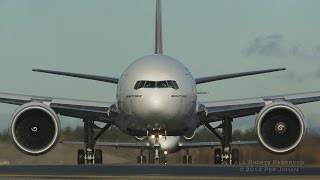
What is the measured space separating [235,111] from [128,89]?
14.1 ft

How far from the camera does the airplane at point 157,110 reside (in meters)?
28.0

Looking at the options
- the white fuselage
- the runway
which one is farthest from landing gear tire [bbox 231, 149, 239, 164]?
the runway

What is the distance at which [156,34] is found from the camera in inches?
1417

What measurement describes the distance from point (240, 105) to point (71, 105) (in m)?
5.65

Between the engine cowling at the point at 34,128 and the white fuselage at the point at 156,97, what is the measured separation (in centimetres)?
241

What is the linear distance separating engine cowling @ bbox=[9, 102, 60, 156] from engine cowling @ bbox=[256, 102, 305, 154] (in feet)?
20.7

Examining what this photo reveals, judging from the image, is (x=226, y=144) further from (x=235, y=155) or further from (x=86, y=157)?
(x=86, y=157)

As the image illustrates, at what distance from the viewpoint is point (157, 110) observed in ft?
90.3

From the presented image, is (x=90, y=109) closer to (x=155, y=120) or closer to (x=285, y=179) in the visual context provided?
(x=155, y=120)

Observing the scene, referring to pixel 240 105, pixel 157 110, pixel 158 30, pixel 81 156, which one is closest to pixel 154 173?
pixel 157 110

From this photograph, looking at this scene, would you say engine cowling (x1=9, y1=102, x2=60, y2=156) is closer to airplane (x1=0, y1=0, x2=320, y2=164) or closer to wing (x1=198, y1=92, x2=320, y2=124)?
airplane (x1=0, y1=0, x2=320, y2=164)

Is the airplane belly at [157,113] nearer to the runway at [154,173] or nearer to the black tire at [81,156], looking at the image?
the black tire at [81,156]

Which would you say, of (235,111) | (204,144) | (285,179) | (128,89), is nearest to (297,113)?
(235,111)

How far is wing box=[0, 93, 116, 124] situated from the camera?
30.6m
